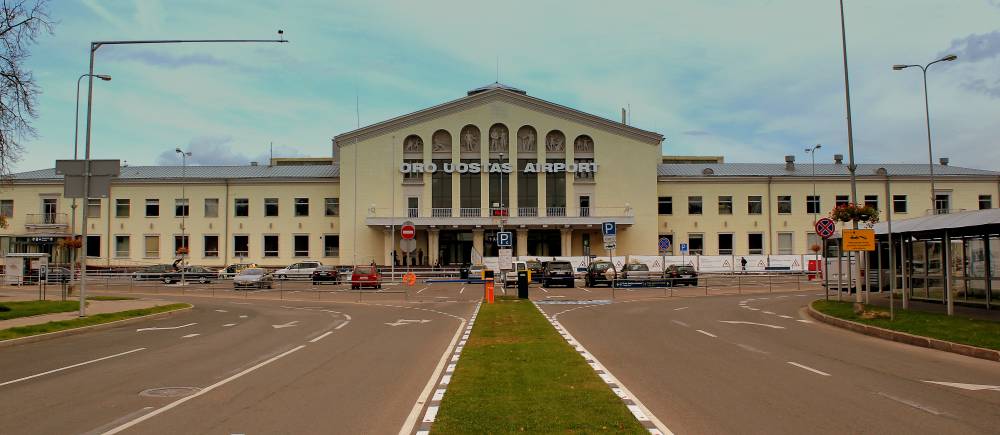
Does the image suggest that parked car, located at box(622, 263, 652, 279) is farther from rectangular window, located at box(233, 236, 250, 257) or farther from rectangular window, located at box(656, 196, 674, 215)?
rectangular window, located at box(233, 236, 250, 257)

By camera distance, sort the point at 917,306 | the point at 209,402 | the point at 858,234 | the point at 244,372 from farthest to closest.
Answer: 1. the point at 917,306
2. the point at 858,234
3. the point at 244,372
4. the point at 209,402

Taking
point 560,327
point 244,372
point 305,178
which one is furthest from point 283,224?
point 244,372

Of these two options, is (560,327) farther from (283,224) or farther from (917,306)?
(283,224)

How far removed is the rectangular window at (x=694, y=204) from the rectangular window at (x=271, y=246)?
129ft

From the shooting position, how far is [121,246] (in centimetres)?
7294

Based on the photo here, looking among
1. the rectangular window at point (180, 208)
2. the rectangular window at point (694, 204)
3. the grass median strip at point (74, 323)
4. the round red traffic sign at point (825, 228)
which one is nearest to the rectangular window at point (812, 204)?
the rectangular window at point (694, 204)

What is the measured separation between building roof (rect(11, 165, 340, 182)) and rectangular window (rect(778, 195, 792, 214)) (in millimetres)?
42158

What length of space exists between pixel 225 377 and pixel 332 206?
62.2m

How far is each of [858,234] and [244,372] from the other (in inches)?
703

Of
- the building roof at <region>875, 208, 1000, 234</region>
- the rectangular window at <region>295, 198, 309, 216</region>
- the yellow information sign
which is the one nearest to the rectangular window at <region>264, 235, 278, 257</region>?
the rectangular window at <region>295, 198, 309, 216</region>

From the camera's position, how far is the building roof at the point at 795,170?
74250mm

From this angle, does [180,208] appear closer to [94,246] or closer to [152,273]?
[94,246]

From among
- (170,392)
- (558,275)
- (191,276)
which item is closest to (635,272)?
(558,275)

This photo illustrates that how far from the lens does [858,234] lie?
2259 cm
